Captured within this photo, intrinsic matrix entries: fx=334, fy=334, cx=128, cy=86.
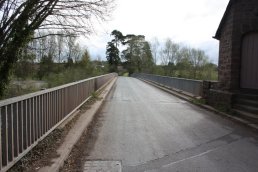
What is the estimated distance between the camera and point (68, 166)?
18.9ft

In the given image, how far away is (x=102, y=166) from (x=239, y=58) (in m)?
9.45

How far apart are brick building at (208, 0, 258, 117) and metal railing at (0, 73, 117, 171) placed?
733 cm

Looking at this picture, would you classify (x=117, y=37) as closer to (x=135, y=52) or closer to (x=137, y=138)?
(x=135, y=52)

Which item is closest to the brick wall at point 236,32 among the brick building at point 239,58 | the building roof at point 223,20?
the brick building at point 239,58

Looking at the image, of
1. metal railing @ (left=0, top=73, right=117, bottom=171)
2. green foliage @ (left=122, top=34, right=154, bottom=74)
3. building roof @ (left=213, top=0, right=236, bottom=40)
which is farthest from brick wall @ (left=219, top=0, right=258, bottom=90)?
green foliage @ (left=122, top=34, right=154, bottom=74)

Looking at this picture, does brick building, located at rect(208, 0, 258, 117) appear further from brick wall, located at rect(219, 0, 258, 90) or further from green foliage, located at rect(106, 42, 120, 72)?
green foliage, located at rect(106, 42, 120, 72)

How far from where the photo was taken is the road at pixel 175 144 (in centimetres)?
606

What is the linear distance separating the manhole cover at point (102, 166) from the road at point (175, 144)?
0.13 metres

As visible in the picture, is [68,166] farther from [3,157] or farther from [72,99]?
[72,99]

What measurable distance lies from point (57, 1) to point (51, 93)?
667 centimetres

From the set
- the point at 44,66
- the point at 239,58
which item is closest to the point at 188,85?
the point at 239,58

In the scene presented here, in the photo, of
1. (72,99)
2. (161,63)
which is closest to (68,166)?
(72,99)

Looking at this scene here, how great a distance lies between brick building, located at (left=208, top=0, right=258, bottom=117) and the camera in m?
12.7

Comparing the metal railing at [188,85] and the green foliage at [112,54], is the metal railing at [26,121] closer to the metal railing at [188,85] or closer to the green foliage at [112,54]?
the metal railing at [188,85]
